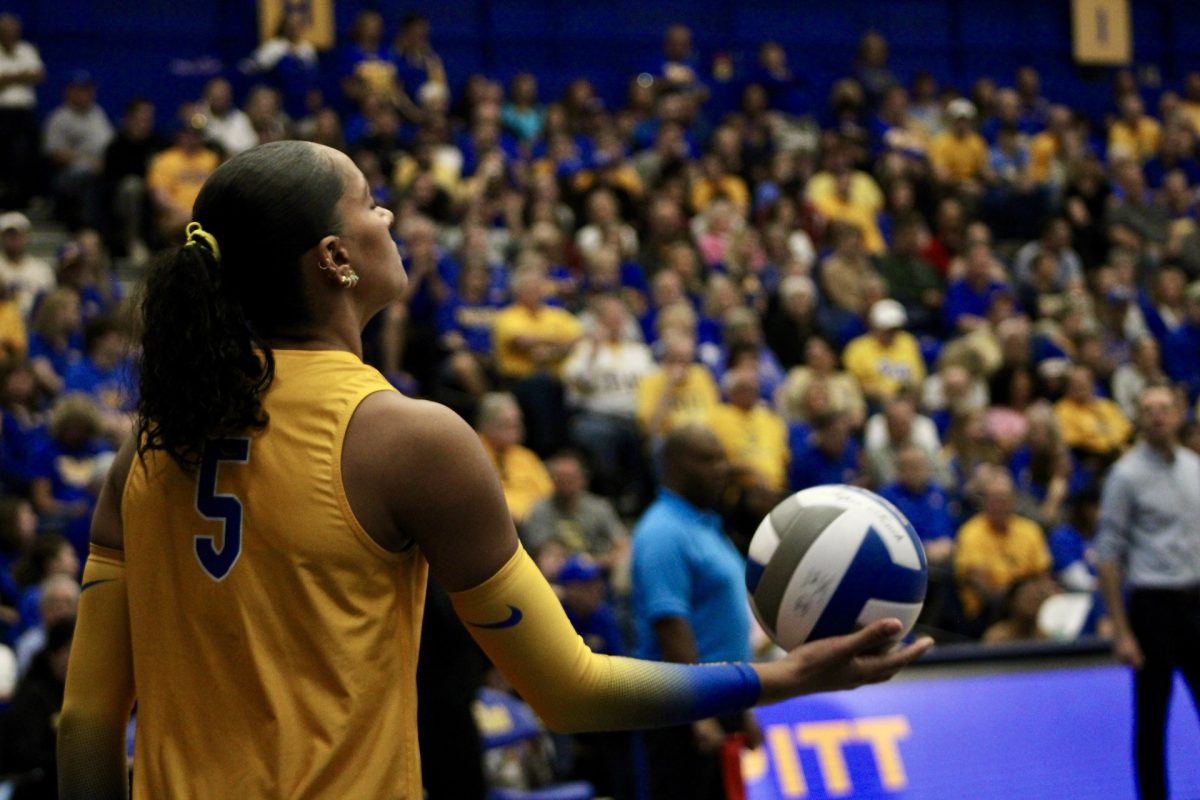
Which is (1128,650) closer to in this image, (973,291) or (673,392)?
(673,392)

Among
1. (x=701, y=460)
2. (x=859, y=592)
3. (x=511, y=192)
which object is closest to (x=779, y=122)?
(x=511, y=192)

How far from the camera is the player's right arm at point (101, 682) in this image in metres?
2.03

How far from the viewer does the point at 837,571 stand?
250cm

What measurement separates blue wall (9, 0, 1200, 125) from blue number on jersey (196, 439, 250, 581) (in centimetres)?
1395

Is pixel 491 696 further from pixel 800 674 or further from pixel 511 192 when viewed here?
pixel 511 192

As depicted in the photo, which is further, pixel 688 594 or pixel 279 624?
pixel 688 594

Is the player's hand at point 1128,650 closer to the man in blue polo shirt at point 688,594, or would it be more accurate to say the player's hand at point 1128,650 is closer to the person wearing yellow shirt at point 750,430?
the man in blue polo shirt at point 688,594

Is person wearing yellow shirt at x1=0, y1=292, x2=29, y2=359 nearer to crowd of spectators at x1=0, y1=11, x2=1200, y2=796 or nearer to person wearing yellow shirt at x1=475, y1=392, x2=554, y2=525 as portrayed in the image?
crowd of spectators at x1=0, y1=11, x2=1200, y2=796

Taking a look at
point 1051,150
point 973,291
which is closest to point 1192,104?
point 1051,150

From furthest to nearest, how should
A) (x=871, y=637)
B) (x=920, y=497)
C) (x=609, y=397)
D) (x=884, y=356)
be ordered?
(x=884, y=356) < (x=609, y=397) < (x=920, y=497) < (x=871, y=637)

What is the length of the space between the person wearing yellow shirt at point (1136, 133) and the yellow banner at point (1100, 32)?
2.46m

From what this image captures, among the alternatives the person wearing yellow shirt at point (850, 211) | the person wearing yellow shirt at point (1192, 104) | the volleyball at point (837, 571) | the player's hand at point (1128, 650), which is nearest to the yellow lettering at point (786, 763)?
the player's hand at point (1128, 650)

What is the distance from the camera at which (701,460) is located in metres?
5.18

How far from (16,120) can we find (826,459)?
694cm
